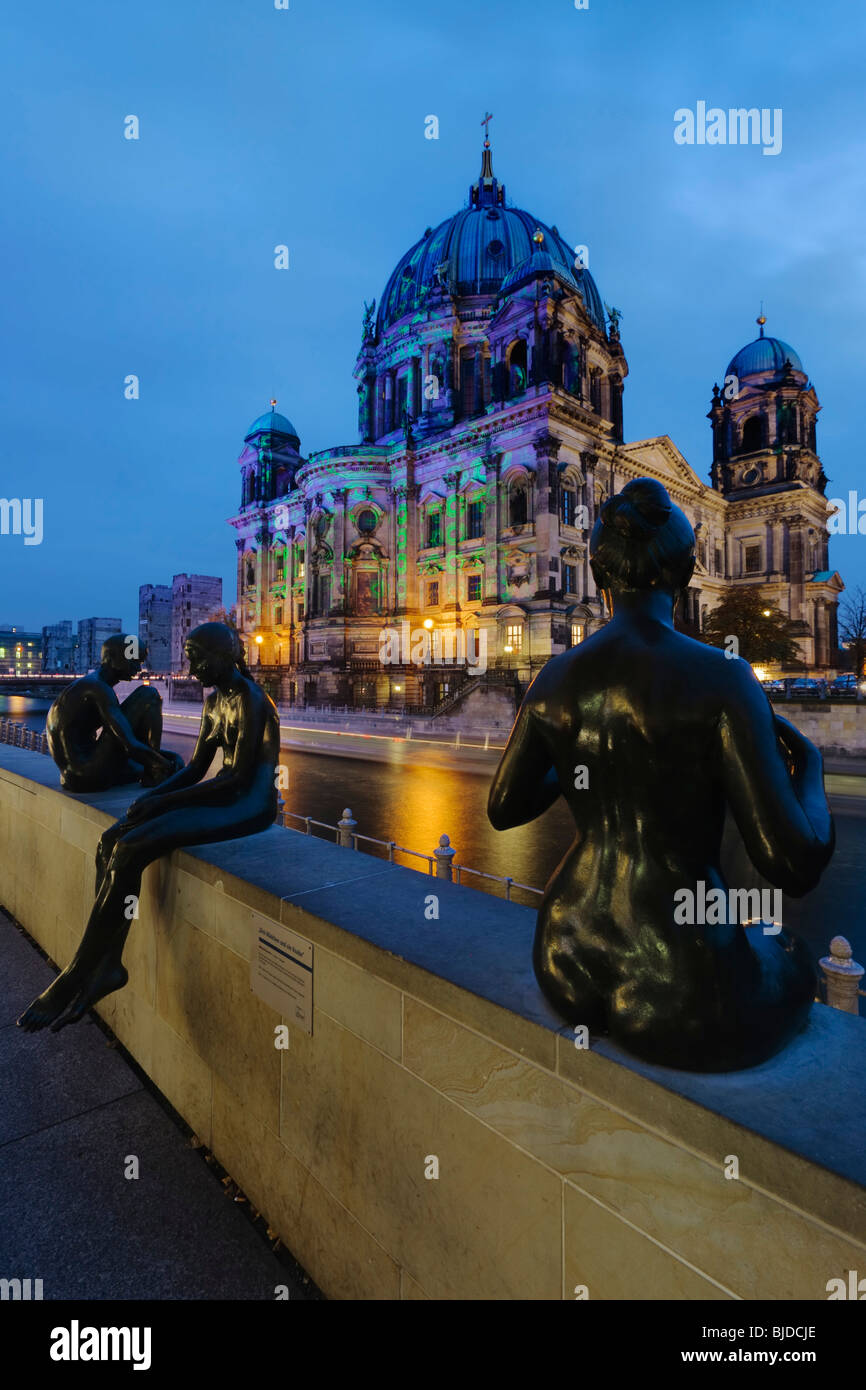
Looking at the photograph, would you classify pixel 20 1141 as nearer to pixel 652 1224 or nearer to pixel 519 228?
pixel 652 1224

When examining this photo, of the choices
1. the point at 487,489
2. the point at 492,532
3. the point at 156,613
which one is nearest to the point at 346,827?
the point at 492,532

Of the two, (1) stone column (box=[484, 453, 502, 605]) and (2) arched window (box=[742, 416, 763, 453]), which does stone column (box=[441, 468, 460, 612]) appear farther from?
(2) arched window (box=[742, 416, 763, 453])

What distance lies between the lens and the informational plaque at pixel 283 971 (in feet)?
8.71

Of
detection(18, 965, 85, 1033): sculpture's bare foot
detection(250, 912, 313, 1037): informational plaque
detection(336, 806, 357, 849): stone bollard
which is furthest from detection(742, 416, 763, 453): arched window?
detection(18, 965, 85, 1033): sculpture's bare foot

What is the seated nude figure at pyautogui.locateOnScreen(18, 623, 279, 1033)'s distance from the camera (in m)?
3.32

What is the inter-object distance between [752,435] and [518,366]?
2919cm

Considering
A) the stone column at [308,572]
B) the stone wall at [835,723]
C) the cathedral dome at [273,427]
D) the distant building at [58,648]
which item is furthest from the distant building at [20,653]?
the stone wall at [835,723]

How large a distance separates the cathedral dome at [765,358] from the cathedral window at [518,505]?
122ft

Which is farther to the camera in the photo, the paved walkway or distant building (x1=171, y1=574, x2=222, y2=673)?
distant building (x1=171, y1=574, x2=222, y2=673)

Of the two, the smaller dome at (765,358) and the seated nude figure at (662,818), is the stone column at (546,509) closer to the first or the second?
the smaller dome at (765,358)

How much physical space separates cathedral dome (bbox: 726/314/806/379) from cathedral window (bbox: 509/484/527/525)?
37172 mm

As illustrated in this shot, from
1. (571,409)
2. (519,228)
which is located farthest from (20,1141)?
(519,228)

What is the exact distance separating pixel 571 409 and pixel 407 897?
137 ft
